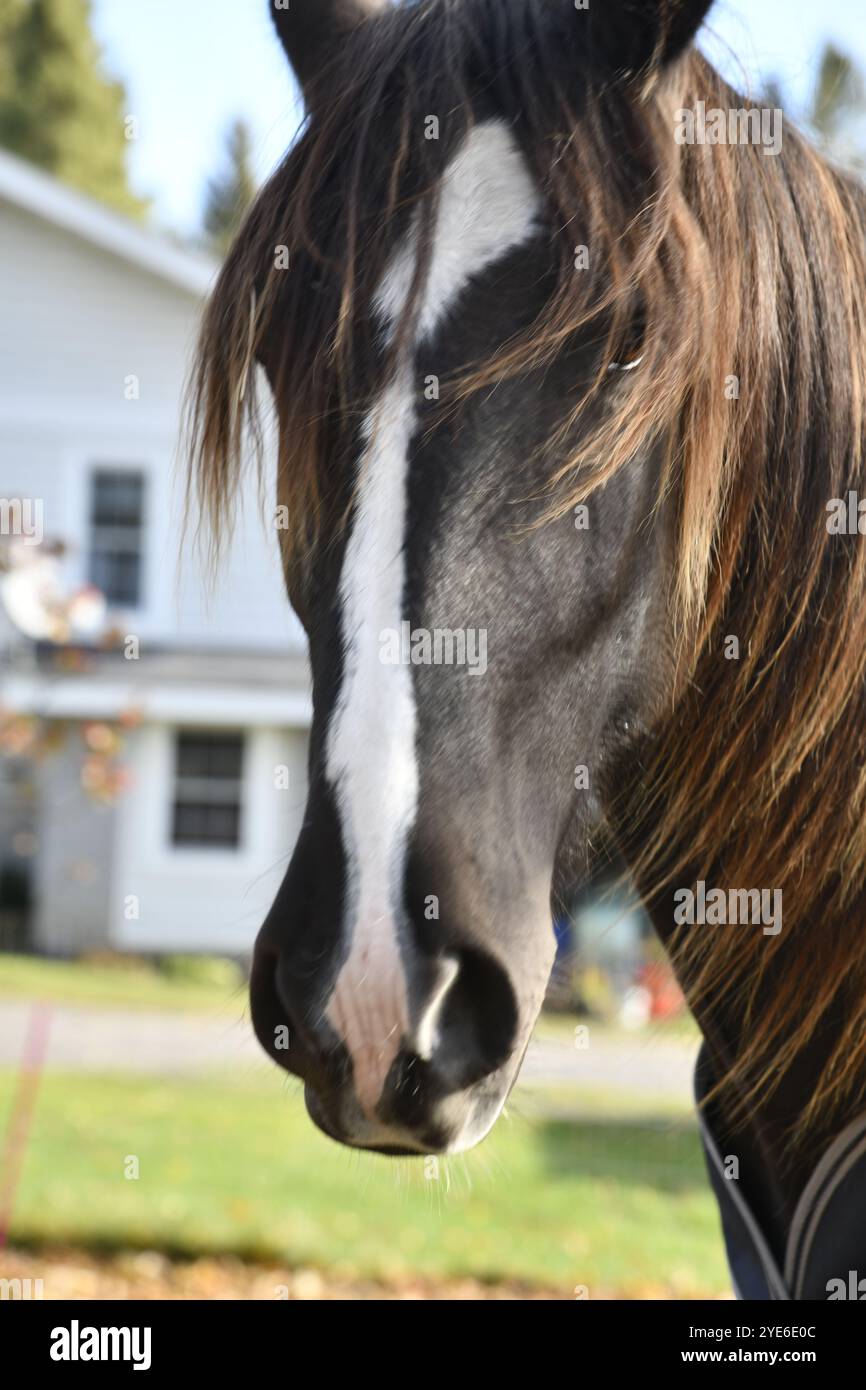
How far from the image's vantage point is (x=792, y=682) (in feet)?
5.33

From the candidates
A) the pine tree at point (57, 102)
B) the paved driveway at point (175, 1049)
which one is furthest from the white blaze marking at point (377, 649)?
the pine tree at point (57, 102)

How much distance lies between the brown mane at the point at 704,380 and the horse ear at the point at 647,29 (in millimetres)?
30

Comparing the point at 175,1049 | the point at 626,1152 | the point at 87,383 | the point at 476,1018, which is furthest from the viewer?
the point at 87,383

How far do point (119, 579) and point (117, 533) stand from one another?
0.58 meters

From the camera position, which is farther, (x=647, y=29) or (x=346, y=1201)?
(x=346, y=1201)

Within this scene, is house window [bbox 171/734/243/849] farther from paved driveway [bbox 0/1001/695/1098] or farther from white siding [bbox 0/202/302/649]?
paved driveway [bbox 0/1001/695/1098]

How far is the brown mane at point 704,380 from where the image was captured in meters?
1.50

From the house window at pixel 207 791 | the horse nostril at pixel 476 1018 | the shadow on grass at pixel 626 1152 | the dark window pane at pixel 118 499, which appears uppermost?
the dark window pane at pixel 118 499

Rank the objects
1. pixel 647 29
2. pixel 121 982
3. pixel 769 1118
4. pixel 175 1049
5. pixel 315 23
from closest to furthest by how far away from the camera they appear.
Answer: pixel 647 29 → pixel 769 1118 → pixel 315 23 → pixel 175 1049 → pixel 121 982

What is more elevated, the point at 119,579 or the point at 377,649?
the point at 119,579

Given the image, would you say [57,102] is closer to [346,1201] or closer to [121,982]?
[121,982]

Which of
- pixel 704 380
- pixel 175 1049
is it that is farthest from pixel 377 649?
pixel 175 1049

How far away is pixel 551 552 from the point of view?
1.42 meters

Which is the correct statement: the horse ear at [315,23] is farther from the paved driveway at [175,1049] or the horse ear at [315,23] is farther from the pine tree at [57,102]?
the pine tree at [57,102]
